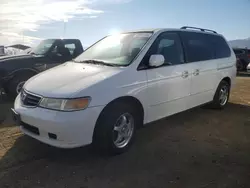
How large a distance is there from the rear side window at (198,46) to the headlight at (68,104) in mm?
2316

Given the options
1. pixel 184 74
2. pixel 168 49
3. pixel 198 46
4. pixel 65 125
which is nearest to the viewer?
pixel 65 125

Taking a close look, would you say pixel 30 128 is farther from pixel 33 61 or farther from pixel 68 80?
pixel 33 61

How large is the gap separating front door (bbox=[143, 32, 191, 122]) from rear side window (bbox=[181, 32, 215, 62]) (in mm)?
229

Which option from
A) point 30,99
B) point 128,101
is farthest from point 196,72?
Result: point 30,99

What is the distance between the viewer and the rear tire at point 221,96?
5.69 metres

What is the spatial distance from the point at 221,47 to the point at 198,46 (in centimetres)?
109

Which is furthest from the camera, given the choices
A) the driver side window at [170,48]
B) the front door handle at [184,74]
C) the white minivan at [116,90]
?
the front door handle at [184,74]

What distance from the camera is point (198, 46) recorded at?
4980mm

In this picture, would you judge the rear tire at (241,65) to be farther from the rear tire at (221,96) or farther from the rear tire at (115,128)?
the rear tire at (115,128)

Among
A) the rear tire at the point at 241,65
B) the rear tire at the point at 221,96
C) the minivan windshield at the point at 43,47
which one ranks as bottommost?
the rear tire at the point at 241,65

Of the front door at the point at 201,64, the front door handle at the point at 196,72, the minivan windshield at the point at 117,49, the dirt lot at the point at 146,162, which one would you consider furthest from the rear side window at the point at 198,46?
the dirt lot at the point at 146,162

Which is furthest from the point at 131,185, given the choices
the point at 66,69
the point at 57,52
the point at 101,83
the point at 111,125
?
the point at 57,52

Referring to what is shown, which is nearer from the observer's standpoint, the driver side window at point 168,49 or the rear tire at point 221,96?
the driver side window at point 168,49

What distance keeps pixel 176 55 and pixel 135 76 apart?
1.14m
